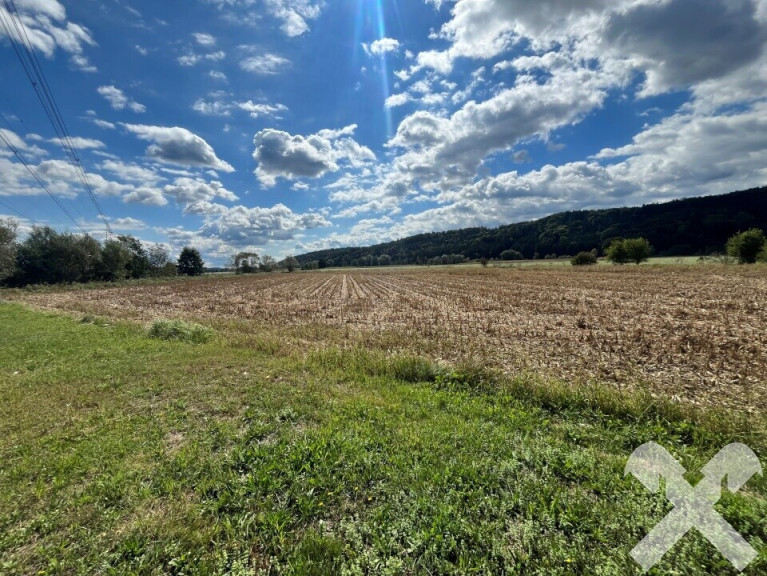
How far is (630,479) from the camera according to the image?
445 centimetres

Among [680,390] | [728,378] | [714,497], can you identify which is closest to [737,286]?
[728,378]

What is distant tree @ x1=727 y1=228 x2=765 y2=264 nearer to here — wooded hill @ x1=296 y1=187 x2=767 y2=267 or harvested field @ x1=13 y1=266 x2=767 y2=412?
harvested field @ x1=13 y1=266 x2=767 y2=412

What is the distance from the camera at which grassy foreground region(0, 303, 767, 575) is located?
3430mm

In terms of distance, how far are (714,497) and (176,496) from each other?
278 inches

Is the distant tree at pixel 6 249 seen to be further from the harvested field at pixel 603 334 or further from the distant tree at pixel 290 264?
the distant tree at pixel 290 264

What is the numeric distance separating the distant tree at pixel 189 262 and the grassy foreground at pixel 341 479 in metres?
127

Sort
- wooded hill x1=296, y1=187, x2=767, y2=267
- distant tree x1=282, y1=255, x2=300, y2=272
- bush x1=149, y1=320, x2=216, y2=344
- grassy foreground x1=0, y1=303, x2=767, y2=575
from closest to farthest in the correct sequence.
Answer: grassy foreground x1=0, y1=303, x2=767, y2=575 < bush x1=149, y1=320, x2=216, y2=344 < wooded hill x1=296, y1=187, x2=767, y2=267 < distant tree x1=282, y1=255, x2=300, y2=272

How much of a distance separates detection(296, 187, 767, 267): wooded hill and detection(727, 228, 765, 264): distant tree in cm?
6095

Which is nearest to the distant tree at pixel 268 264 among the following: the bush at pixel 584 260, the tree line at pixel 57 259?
the tree line at pixel 57 259

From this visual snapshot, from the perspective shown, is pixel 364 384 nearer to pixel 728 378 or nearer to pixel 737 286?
pixel 728 378

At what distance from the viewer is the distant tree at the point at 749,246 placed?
51.8 meters

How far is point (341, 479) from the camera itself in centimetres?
464

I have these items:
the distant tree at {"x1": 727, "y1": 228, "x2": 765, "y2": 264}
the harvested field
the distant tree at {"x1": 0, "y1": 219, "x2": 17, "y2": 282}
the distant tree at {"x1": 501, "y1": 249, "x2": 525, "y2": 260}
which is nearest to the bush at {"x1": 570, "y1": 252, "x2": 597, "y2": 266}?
the distant tree at {"x1": 727, "y1": 228, "x2": 765, "y2": 264}

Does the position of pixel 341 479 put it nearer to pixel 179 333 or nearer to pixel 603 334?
pixel 603 334
